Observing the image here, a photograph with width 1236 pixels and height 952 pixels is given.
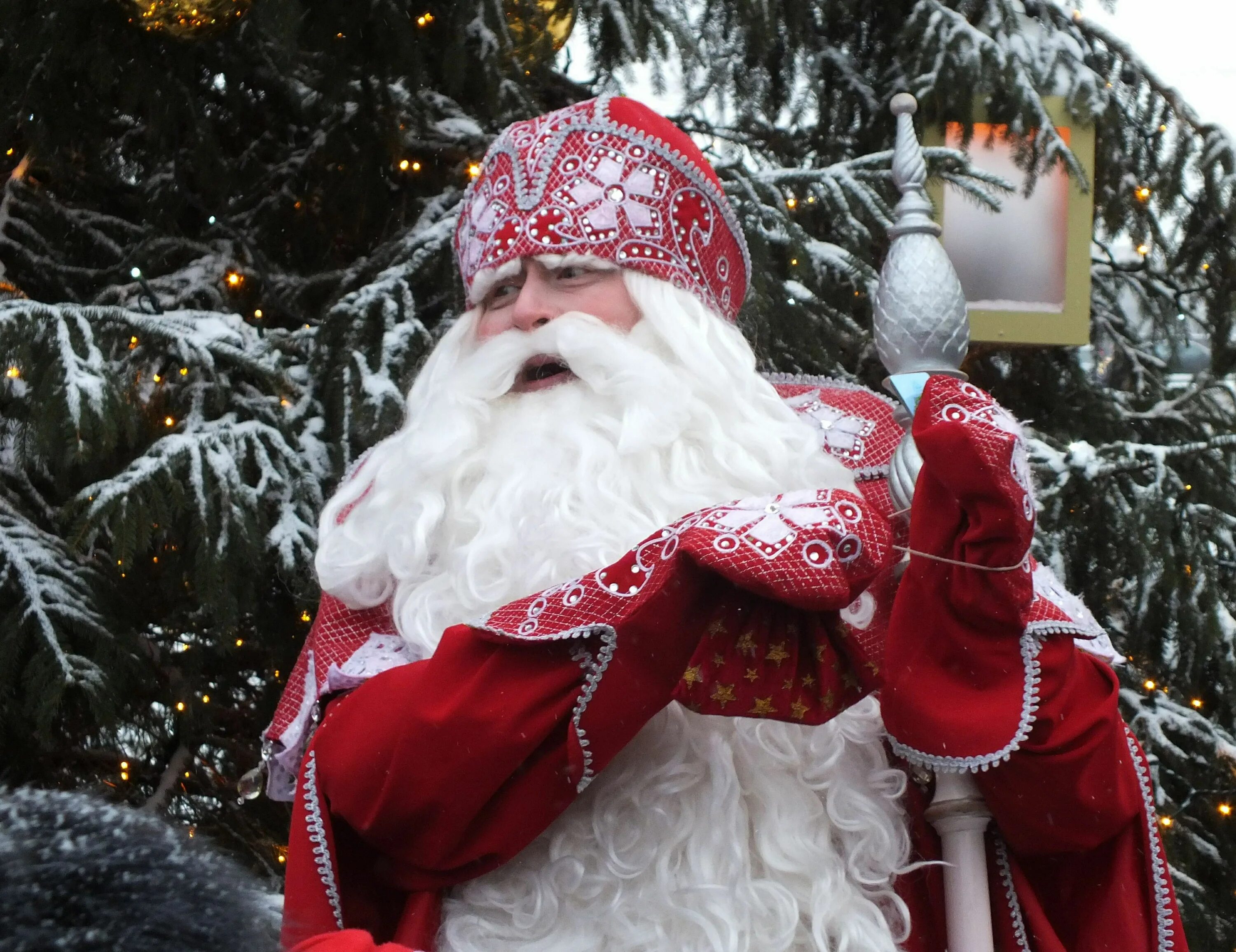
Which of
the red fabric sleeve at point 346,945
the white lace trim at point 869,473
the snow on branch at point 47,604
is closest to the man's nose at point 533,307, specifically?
the white lace trim at point 869,473

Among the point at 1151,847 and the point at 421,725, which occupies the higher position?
the point at 421,725

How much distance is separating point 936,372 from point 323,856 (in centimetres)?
105

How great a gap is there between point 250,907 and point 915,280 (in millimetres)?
1296

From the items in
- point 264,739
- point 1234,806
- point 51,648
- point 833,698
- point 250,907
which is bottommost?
point 1234,806

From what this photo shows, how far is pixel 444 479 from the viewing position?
236 cm

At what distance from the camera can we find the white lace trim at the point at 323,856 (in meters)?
2.01

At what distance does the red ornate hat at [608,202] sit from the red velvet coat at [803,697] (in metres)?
0.72

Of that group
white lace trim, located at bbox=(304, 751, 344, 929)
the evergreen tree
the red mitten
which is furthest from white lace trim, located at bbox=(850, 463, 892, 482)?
the evergreen tree

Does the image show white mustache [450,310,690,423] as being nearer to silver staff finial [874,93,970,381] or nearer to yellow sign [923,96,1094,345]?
silver staff finial [874,93,970,381]

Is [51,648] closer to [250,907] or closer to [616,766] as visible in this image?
[616,766]

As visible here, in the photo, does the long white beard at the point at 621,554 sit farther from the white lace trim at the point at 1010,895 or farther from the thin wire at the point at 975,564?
the thin wire at the point at 975,564

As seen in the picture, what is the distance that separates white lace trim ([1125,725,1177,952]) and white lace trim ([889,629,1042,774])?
10.6 inches

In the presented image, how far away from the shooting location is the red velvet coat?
5.67 feet

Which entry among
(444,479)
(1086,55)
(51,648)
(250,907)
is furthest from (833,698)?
(1086,55)
